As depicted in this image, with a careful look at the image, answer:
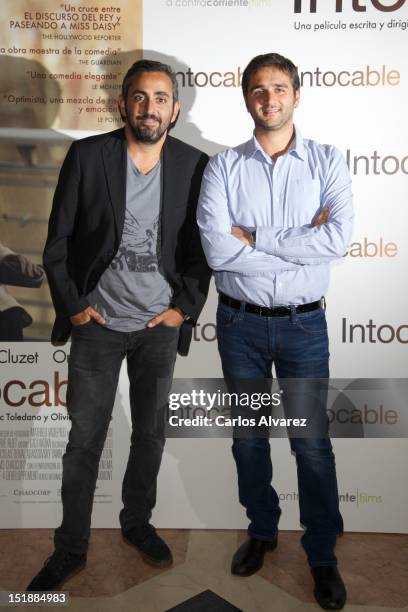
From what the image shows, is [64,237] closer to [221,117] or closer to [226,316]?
[226,316]

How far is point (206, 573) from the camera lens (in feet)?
9.65

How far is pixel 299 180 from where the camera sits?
269 cm

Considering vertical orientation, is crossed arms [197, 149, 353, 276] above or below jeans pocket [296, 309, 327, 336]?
above

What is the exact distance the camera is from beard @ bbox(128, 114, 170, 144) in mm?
2729

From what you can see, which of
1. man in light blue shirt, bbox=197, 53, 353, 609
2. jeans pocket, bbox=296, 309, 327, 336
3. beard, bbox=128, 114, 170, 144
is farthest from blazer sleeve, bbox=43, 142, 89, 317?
jeans pocket, bbox=296, 309, 327, 336

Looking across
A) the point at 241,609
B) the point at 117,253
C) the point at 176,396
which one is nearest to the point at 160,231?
the point at 117,253

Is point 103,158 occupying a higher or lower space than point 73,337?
higher

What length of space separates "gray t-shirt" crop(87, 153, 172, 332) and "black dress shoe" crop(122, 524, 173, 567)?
102cm

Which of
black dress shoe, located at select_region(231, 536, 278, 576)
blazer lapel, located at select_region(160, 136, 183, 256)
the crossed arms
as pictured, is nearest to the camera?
the crossed arms

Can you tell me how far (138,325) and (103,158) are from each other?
71 centimetres

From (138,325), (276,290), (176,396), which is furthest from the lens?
(176,396)

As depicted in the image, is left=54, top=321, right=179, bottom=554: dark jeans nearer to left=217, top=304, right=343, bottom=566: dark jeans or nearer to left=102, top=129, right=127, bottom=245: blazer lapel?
left=217, top=304, right=343, bottom=566: dark jeans

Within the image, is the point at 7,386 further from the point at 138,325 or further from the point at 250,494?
the point at 250,494

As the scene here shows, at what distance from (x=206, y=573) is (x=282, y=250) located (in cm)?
145
